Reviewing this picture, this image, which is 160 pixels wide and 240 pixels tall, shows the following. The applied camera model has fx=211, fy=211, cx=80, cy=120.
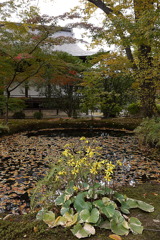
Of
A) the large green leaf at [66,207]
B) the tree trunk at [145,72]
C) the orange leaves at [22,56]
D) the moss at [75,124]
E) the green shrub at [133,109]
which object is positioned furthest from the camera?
the green shrub at [133,109]

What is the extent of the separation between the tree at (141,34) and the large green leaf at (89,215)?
4.88 m

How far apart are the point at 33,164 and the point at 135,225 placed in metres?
3.42

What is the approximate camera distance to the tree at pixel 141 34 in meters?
5.85

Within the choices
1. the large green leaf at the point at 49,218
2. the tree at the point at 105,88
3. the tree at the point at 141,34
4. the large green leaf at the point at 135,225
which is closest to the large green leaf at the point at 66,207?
the large green leaf at the point at 49,218

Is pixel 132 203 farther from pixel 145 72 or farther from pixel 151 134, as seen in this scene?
pixel 145 72

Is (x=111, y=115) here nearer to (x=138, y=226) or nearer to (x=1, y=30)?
(x=1, y=30)

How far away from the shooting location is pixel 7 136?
8297mm

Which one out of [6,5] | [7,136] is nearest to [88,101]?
[7,136]

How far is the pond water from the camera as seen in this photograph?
3468 mm

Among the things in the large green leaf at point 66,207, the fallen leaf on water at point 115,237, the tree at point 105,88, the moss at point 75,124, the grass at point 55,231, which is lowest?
the grass at point 55,231

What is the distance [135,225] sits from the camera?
1.92 metres

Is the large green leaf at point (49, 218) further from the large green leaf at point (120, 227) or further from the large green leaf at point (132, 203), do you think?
the large green leaf at point (132, 203)

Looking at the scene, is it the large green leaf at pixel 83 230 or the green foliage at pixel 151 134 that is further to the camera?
the green foliage at pixel 151 134

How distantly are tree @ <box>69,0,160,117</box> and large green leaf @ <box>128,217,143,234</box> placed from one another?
15.8 feet
